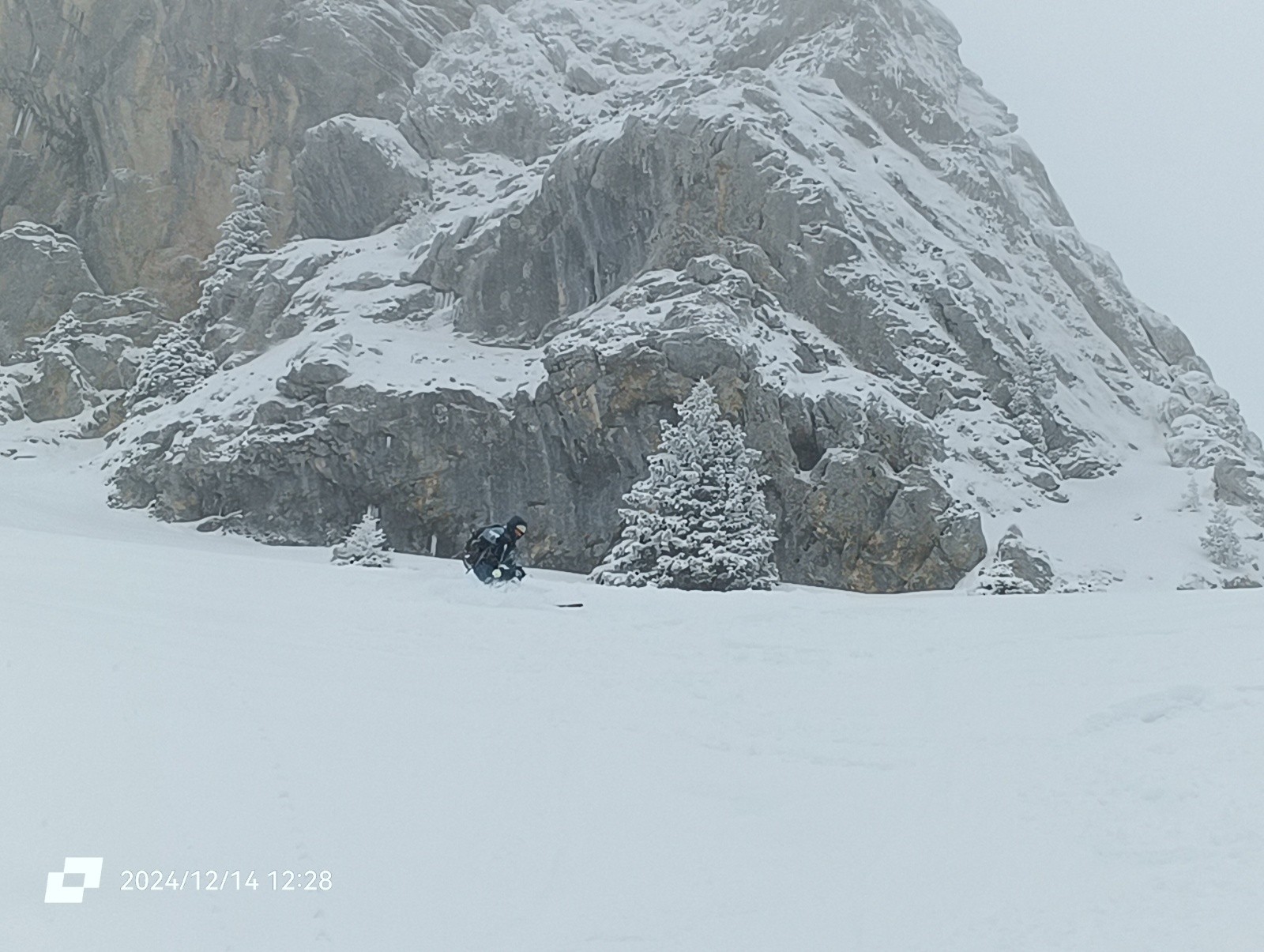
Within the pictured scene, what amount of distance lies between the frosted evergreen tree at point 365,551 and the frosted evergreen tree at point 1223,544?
24.8 m

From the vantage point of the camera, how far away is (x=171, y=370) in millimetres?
44000

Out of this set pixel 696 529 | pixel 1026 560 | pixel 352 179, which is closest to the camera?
pixel 696 529

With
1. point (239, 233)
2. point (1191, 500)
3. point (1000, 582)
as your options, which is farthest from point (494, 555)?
point (239, 233)

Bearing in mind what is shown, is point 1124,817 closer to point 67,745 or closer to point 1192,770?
point 1192,770

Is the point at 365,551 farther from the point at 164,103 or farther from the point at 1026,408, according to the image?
the point at 164,103

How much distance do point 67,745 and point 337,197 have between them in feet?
167

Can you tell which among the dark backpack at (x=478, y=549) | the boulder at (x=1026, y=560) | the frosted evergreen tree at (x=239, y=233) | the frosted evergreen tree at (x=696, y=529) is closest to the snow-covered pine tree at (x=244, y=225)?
the frosted evergreen tree at (x=239, y=233)

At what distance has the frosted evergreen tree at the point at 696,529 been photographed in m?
19.5

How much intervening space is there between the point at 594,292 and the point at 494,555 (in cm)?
2856

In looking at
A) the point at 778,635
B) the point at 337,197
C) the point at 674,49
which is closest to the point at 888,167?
the point at 674,49

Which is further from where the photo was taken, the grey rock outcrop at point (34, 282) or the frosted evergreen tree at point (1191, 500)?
the grey rock outcrop at point (34, 282)

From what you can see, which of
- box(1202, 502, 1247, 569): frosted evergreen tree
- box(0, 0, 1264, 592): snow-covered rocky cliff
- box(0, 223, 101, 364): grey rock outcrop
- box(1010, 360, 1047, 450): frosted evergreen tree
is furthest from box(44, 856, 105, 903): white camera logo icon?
box(0, 223, 101, 364): grey rock outcrop

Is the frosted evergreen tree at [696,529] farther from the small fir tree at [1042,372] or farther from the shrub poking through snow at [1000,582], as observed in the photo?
the small fir tree at [1042,372]

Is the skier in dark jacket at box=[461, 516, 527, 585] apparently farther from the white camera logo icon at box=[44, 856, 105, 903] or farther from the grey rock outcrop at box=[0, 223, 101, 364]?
the grey rock outcrop at box=[0, 223, 101, 364]
